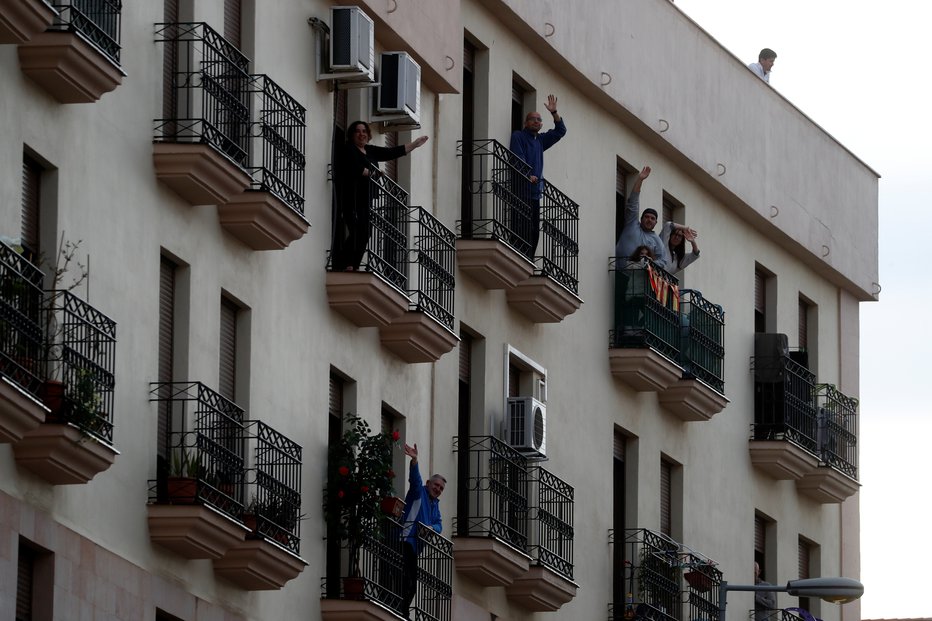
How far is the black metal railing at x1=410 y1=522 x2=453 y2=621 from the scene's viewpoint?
3456 centimetres

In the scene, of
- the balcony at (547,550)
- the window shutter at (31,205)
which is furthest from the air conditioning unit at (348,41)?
the window shutter at (31,205)

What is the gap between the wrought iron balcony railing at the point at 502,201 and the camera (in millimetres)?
37750

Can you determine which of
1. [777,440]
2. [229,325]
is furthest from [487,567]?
[777,440]

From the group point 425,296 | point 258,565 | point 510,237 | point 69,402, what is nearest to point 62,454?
point 69,402

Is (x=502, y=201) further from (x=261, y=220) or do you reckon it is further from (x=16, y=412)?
(x=16, y=412)

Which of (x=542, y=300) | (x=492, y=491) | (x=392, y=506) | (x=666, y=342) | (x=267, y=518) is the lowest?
(x=267, y=518)

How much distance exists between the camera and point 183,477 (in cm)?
2944

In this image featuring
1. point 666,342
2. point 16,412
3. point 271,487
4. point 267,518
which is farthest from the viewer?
point 666,342

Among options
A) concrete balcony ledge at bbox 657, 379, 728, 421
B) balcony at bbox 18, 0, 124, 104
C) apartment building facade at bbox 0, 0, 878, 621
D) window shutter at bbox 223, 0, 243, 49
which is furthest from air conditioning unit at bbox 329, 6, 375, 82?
concrete balcony ledge at bbox 657, 379, 728, 421

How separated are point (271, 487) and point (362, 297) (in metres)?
3.16

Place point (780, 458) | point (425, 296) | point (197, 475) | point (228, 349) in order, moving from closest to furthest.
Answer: point (197, 475)
point (228, 349)
point (425, 296)
point (780, 458)

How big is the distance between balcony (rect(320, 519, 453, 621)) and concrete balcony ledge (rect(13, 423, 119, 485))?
5.83m

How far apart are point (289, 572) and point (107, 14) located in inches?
226

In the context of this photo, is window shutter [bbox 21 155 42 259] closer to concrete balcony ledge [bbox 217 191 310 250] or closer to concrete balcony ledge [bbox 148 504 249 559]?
concrete balcony ledge [bbox 148 504 249 559]
